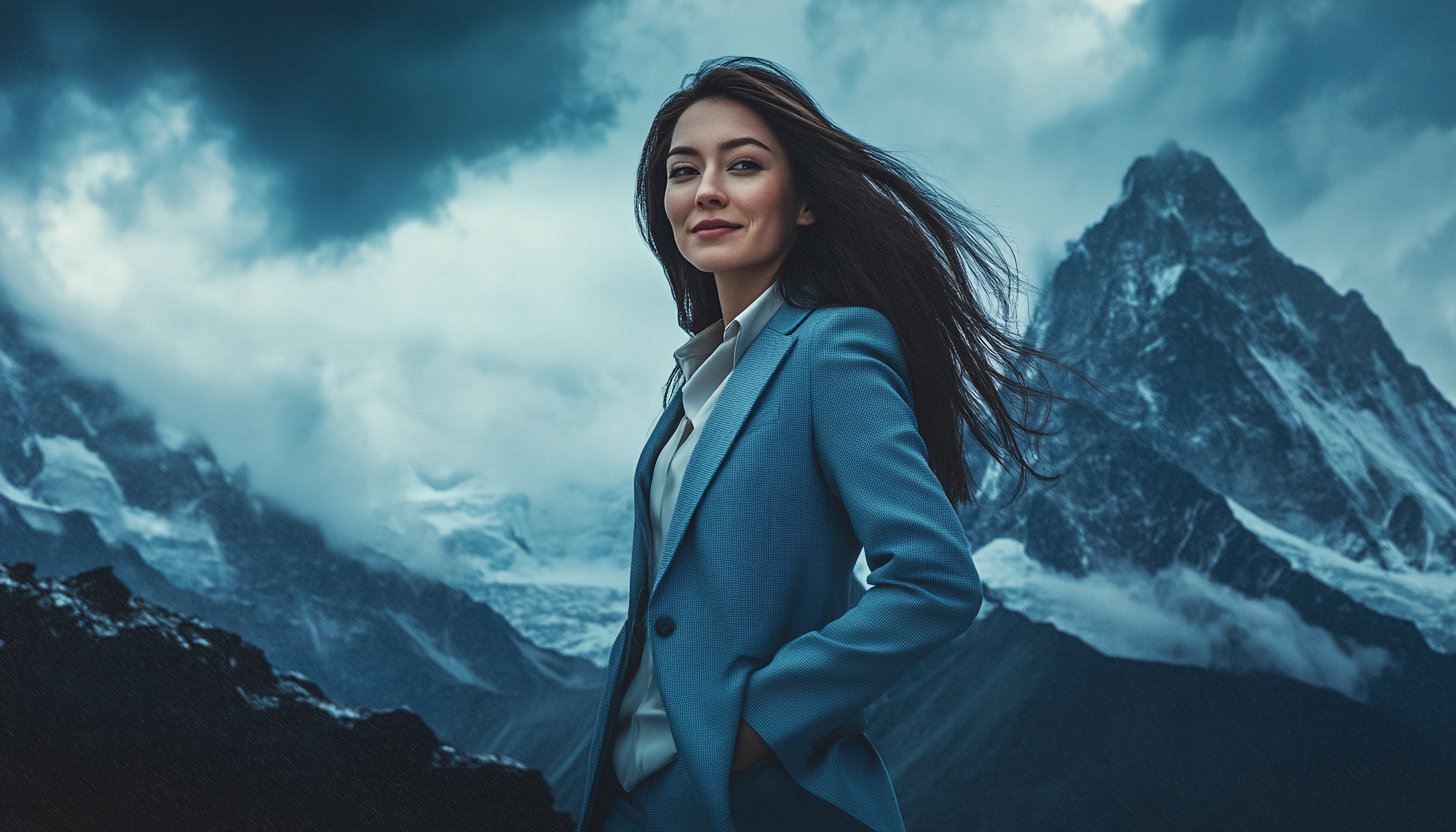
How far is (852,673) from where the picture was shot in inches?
32.9

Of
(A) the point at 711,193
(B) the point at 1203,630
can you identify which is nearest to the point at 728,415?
(A) the point at 711,193

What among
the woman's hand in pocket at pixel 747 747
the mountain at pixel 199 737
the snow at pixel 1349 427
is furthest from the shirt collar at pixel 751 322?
the snow at pixel 1349 427

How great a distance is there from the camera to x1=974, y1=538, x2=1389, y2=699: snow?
5395mm

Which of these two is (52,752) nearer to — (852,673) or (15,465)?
(852,673)

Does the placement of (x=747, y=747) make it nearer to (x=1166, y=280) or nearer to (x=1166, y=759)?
(x=1166, y=759)

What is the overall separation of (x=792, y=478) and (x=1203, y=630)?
19.0ft

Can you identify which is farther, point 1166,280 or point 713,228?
point 1166,280

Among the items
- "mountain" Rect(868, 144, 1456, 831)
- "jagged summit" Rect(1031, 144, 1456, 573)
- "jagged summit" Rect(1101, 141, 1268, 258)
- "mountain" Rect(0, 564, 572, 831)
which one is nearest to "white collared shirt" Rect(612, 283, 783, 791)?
"mountain" Rect(0, 564, 572, 831)

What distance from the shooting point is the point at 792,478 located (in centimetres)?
93

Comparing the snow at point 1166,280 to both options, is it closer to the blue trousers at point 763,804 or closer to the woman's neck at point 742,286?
the woman's neck at point 742,286

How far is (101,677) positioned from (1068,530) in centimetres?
726

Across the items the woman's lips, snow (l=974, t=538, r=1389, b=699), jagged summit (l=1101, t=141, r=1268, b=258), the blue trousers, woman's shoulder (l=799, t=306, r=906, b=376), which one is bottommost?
the blue trousers

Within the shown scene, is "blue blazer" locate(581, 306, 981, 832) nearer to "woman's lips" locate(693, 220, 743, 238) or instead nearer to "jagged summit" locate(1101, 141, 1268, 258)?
"woman's lips" locate(693, 220, 743, 238)

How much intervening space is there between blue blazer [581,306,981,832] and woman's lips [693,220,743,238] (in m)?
0.18
